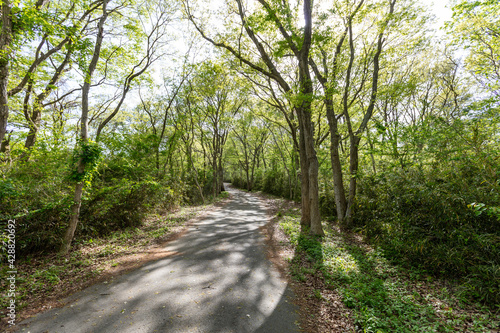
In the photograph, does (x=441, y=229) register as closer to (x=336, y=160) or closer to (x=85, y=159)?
(x=336, y=160)

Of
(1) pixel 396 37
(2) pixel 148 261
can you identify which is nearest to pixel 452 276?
(2) pixel 148 261

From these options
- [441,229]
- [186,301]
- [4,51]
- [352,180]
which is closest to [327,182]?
[352,180]

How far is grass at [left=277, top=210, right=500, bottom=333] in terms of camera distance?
10.8 ft

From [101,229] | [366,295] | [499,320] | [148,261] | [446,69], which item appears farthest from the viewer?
[446,69]

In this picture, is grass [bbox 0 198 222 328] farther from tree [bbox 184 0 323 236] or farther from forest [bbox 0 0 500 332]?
tree [bbox 184 0 323 236]

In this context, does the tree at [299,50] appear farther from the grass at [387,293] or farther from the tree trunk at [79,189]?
the tree trunk at [79,189]

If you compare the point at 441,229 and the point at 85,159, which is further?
the point at 85,159

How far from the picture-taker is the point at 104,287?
4.34 metres

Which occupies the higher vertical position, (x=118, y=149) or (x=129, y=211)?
(x=118, y=149)

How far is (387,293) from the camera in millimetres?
4141

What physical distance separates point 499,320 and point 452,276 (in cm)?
134

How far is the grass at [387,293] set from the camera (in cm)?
329

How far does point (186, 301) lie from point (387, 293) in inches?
160

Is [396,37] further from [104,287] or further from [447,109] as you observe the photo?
[104,287]
